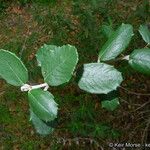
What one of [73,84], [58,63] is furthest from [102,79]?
[73,84]

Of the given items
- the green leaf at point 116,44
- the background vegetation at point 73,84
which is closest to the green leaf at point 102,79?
the green leaf at point 116,44

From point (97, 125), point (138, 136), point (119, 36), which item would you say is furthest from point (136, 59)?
point (138, 136)

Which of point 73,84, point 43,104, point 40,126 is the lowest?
point 73,84

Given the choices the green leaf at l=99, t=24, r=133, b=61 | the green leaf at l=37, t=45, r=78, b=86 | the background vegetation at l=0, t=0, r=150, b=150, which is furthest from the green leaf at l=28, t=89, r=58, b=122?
the background vegetation at l=0, t=0, r=150, b=150

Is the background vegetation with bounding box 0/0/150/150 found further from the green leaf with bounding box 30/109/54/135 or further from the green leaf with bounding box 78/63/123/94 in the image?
the green leaf with bounding box 78/63/123/94

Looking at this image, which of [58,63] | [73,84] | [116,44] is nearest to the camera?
[58,63]

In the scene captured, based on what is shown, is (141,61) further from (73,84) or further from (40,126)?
(73,84)
